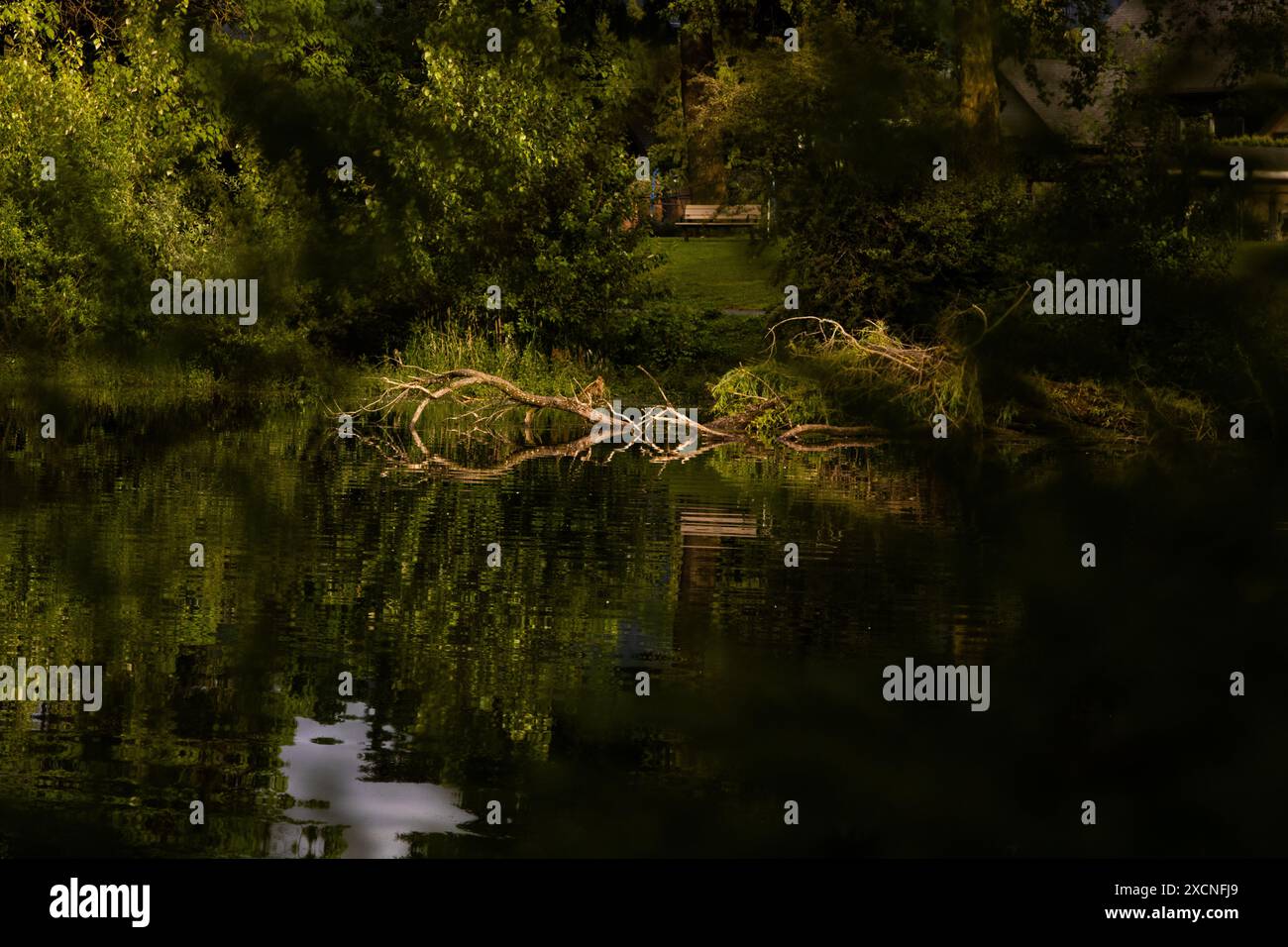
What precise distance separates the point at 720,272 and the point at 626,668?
136ft

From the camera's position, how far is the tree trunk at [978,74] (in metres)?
39.5

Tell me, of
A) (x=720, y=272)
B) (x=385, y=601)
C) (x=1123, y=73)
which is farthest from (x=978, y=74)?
(x=385, y=601)

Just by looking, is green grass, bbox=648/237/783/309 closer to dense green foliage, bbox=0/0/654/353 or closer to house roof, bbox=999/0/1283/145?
dense green foliage, bbox=0/0/654/353

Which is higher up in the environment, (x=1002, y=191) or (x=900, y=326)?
(x=1002, y=191)

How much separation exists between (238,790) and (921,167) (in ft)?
101

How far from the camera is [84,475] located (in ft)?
73.2

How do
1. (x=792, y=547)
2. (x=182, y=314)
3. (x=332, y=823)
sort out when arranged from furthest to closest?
(x=182, y=314) → (x=792, y=547) → (x=332, y=823)

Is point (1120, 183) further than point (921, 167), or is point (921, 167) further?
point (921, 167)

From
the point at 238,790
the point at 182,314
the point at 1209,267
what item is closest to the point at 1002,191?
the point at 1209,267

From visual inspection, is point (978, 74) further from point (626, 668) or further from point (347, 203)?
point (626, 668)

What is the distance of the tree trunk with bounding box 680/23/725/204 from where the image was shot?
155 ft

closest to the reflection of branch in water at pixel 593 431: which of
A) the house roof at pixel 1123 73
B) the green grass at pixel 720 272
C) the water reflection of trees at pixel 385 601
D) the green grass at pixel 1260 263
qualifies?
the water reflection of trees at pixel 385 601

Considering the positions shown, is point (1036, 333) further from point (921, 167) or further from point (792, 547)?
point (792, 547)

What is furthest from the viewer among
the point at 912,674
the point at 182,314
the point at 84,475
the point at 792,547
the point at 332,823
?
the point at 182,314
